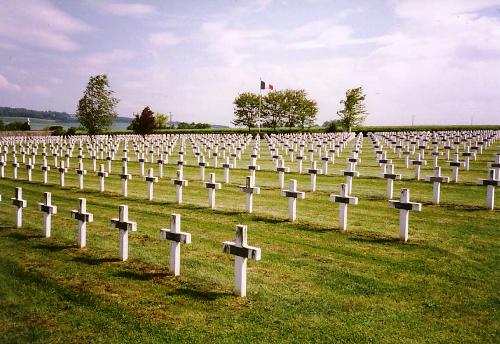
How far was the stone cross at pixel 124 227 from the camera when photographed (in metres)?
6.75

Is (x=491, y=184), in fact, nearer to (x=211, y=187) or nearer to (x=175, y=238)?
(x=211, y=187)

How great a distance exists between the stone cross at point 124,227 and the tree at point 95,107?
1680 inches

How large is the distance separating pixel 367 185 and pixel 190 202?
627 cm

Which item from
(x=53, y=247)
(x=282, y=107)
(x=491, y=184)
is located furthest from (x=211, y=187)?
(x=282, y=107)

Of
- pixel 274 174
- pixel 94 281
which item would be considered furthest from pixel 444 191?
pixel 94 281

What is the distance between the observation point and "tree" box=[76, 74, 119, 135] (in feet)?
152

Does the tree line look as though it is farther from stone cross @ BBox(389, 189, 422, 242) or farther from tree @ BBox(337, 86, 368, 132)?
stone cross @ BBox(389, 189, 422, 242)

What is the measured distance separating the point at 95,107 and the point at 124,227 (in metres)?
43.3

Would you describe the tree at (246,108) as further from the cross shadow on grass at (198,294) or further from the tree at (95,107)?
the cross shadow on grass at (198,294)

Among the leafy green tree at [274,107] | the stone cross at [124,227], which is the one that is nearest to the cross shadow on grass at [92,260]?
the stone cross at [124,227]

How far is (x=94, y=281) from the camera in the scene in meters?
6.07

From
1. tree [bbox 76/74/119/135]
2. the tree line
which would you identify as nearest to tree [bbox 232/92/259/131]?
the tree line

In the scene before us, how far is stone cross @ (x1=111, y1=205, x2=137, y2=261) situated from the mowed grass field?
7.2 inches

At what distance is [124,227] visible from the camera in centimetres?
677
